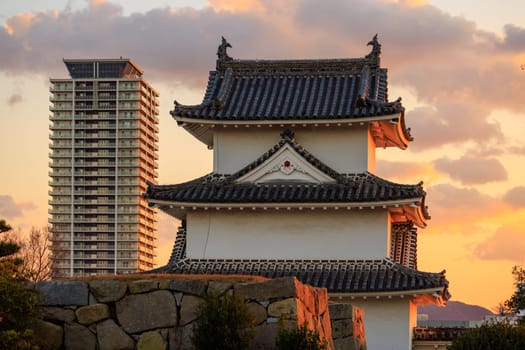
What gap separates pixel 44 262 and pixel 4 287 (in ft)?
222

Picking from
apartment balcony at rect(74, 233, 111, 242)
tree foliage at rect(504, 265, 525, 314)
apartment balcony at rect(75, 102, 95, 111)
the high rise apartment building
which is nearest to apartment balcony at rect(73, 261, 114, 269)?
the high rise apartment building

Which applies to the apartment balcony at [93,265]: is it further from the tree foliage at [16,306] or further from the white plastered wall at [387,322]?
the tree foliage at [16,306]

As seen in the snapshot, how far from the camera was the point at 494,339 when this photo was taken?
1052 inches

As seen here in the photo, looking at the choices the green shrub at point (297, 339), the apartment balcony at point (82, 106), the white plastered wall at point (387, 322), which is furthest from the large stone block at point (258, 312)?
the apartment balcony at point (82, 106)

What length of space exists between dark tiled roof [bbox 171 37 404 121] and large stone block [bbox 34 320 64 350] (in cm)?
1590

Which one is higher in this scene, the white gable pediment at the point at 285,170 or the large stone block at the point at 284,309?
the white gable pediment at the point at 285,170

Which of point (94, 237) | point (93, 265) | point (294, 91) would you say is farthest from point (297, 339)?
point (94, 237)

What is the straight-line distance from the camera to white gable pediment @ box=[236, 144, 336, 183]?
3497cm

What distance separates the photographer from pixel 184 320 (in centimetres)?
2019

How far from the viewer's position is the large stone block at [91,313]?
66.2 ft

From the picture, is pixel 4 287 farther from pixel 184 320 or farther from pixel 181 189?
pixel 181 189

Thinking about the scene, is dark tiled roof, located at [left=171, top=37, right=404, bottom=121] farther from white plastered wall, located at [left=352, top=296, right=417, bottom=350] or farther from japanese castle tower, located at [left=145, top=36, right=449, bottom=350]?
white plastered wall, located at [left=352, top=296, right=417, bottom=350]

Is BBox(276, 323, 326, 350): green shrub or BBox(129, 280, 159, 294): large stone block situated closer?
BBox(276, 323, 326, 350): green shrub

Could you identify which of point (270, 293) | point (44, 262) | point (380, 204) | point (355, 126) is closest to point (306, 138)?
point (355, 126)
